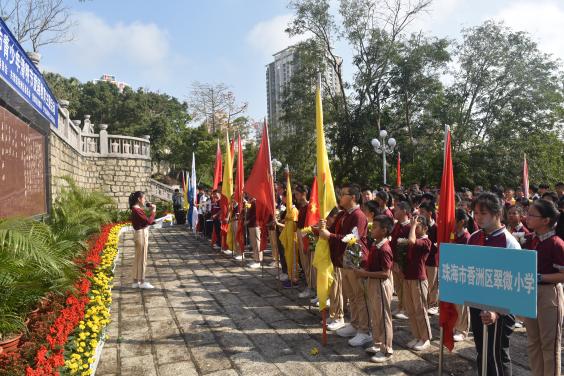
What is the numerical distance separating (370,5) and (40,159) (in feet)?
64.5

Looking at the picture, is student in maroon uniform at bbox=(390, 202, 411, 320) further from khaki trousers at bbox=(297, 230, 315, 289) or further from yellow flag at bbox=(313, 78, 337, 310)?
khaki trousers at bbox=(297, 230, 315, 289)

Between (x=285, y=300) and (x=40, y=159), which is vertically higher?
(x=40, y=159)

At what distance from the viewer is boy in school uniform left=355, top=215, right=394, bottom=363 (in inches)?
176

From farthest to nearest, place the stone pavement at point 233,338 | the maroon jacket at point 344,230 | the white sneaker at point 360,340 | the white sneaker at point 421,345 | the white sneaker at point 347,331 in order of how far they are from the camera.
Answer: the white sneaker at point 347,331 → the maroon jacket at point 344,230 → the white sneaker at point 360,340 → the white sneaker at point 421,345 → the stone pavement at point 233,338

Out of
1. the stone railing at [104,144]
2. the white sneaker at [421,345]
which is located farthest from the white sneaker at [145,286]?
the stone railing at [104,144]

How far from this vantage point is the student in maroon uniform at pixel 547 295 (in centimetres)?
346

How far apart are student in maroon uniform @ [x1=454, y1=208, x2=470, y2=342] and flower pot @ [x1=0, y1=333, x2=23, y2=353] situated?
4.62m

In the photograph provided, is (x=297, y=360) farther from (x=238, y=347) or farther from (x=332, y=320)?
(x=332, y=320)

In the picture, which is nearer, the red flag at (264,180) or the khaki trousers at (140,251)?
the red flag at (264,180)

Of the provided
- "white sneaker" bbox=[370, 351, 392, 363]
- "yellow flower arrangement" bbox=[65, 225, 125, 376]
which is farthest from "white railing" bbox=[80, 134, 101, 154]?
"white sneaker" bbox=[370, 351, 392, 363]

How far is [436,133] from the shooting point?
2298cm

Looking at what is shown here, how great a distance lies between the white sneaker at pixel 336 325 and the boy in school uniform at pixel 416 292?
965 millimetres

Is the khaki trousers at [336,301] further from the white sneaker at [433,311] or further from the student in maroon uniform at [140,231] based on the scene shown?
the student in maroon uniform at [140,231]

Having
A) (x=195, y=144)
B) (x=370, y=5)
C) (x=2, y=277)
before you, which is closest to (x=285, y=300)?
(x=2, y=277)
